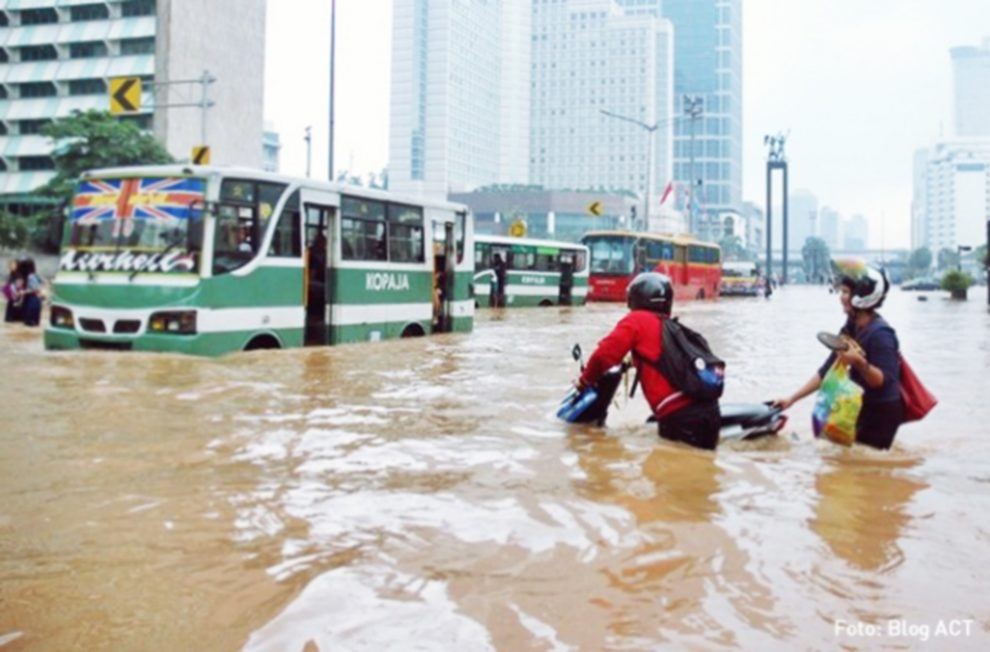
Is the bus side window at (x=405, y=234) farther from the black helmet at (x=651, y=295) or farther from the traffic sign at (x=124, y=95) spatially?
the traffic sign at (x=124, y=95)

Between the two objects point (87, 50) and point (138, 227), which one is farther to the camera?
point (87, 50)

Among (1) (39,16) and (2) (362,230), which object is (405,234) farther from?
Result: (1) (39,16)

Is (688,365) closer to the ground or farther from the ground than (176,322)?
closer to the ground

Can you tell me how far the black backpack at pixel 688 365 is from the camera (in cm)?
652

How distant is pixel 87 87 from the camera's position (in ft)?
211

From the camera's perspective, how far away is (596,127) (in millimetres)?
131375

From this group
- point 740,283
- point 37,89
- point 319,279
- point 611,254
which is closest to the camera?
point 319,279

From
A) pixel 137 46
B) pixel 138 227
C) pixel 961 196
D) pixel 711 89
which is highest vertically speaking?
pixel 711 89

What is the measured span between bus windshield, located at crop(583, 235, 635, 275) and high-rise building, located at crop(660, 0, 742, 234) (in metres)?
116

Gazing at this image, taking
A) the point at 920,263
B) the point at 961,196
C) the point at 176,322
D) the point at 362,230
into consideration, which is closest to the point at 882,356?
the point at 176,322

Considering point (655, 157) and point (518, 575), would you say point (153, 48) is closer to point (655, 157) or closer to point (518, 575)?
point (518, 575)

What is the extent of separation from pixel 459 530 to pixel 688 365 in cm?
226

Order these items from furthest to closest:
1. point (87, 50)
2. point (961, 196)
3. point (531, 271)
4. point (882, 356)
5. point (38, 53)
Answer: point (961, 196) < point (38, 53) < point (87, 50) < point (531, 271) < point (882, 356)

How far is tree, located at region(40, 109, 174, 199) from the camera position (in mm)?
52406
